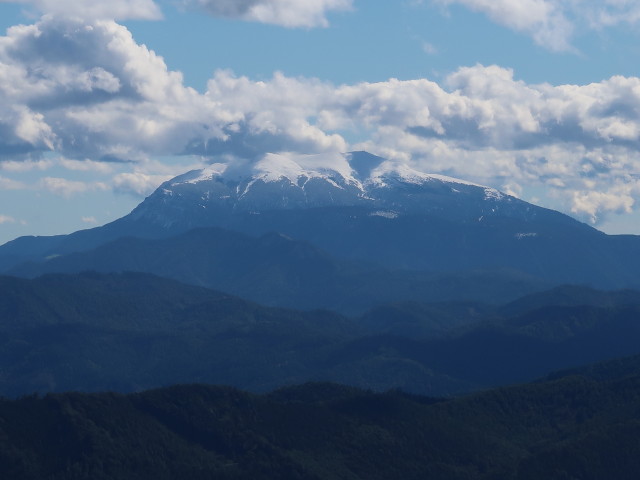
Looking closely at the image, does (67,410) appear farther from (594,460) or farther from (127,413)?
(594,460)

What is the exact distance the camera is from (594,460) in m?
199

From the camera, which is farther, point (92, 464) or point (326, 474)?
point (326, 474)

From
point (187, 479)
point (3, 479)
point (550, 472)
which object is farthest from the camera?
point (550, 472)

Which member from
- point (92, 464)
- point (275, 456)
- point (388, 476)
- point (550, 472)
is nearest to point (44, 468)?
point (92, 464)

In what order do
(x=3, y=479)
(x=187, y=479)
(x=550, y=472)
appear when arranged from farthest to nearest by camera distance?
1. (x=550, y=472)
2. (x=187, y=479)
3. (x=3, y=479)

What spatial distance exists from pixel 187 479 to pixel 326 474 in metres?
21.2

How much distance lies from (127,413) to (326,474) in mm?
30895

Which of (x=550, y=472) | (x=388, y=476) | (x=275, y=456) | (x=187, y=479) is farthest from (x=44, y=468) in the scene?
(x=550, y=472)

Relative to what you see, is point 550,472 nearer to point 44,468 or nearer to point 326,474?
point 326,474

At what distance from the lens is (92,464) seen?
7106 inches

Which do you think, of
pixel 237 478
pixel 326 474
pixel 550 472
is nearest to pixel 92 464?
pixel 237 478

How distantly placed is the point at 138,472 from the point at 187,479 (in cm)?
697

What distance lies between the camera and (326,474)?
632ft

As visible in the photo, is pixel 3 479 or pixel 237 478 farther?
pixel 237 478
